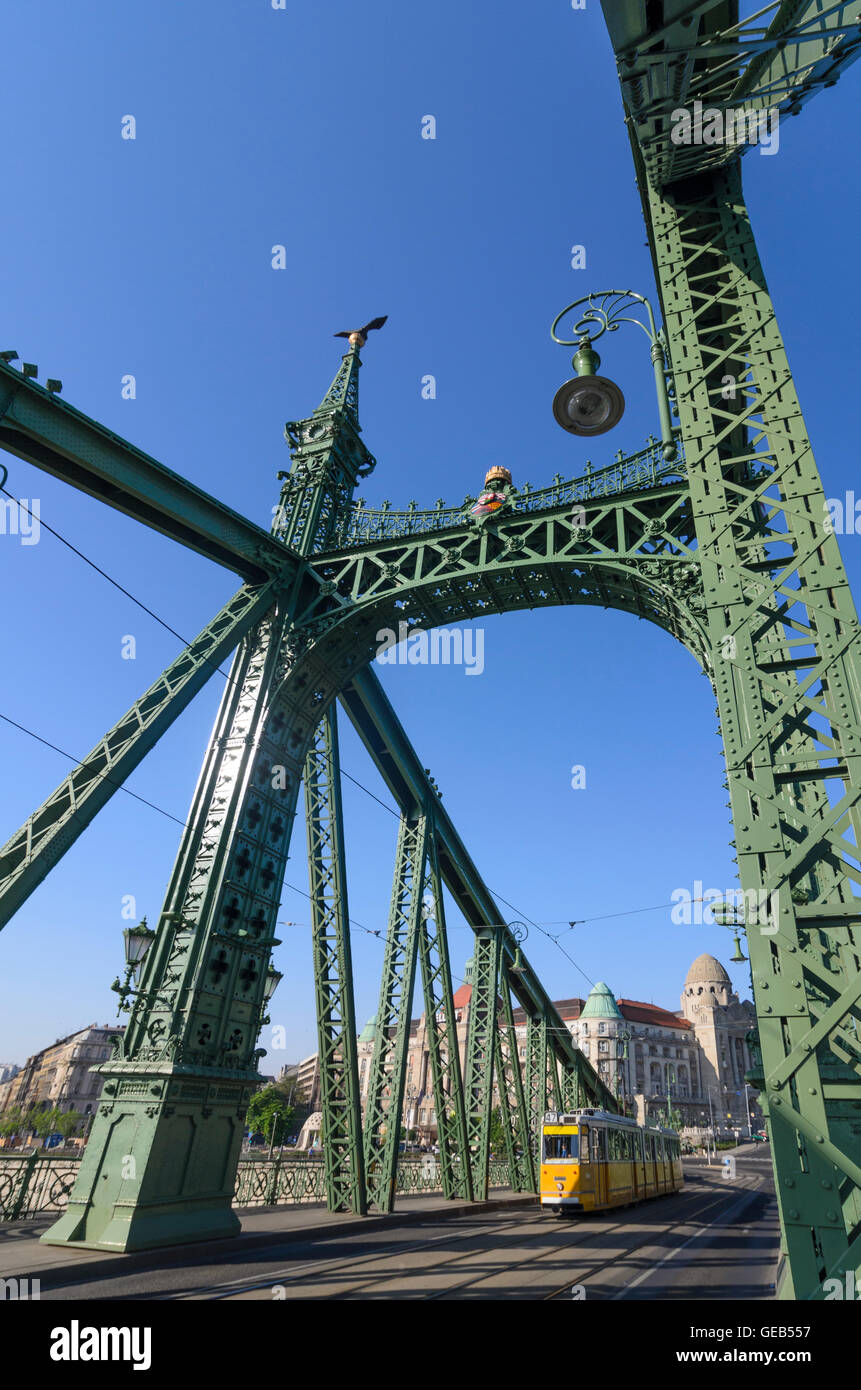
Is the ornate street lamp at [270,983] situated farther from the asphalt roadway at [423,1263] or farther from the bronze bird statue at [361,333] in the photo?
the bronze bird statue at [361,333]

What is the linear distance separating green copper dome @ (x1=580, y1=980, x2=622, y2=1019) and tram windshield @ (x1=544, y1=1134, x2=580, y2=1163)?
9141 centimetres

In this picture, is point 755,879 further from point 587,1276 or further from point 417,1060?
point 417,1060

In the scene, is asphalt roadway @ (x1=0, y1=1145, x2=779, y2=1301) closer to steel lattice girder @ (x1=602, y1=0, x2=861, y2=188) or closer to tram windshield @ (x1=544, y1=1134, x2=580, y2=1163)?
tram windshield @ (x1=544, y1=1134, x2=580, y2=1163)

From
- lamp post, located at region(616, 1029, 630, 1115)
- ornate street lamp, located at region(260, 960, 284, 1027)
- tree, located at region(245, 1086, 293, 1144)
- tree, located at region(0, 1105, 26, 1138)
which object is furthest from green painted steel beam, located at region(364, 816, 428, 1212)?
tree, located at region(0, 1105, 26, 1138)

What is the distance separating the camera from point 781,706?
16.6 ft

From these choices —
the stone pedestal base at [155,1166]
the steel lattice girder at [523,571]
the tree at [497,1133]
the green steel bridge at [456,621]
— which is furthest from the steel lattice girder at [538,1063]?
the tree at [497,1133]

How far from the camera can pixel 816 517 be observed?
565 cm

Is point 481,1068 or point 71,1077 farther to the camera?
point 71,1077

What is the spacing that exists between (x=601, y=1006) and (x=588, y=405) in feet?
365

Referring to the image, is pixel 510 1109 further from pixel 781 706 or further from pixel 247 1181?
pixel 781 706

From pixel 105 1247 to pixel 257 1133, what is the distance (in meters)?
95.3

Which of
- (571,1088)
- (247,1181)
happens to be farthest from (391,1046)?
(571,1088)

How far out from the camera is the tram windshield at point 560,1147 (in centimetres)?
2180

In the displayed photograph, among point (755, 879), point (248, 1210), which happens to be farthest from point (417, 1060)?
point (755, 879)
